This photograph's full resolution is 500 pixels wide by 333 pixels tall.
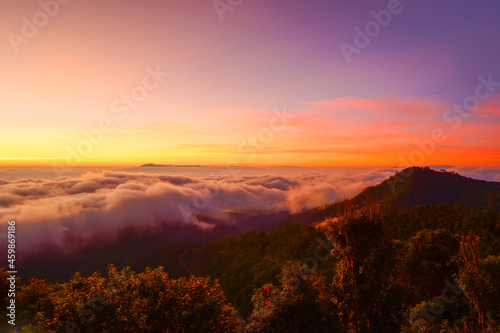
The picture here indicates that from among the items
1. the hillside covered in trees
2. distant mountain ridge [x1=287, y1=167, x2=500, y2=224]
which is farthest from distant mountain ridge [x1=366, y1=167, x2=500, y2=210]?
the hillside covered in trees

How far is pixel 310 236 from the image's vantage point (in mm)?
80438

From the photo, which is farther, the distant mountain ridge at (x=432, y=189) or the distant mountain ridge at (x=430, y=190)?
the distant mountain ridge at (x=432, y=189)

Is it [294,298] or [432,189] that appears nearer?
[294,298]

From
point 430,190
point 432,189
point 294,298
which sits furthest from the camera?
point 432,189

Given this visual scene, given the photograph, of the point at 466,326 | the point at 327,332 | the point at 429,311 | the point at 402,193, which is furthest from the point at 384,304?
the point at 402,193

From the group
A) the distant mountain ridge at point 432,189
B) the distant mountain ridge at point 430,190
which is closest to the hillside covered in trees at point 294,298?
the distant mountain ridge at point 430,190

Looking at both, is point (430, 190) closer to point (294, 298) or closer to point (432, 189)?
point (432, 189)

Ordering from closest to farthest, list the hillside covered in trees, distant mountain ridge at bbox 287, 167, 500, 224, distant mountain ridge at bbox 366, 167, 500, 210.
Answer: the hillside covered in trees → distant mountain ridge at bbox 287, 167, 500, 224 → distant mountain ridge at bbox 366, 167, 500, 210

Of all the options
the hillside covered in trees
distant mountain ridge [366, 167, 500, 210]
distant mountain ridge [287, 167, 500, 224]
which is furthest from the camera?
distant mountain ridge [366, 167, 500, 210]

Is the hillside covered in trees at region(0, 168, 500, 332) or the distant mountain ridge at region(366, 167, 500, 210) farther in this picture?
the distant mountain ridge at region(366, 167, 500, 210)

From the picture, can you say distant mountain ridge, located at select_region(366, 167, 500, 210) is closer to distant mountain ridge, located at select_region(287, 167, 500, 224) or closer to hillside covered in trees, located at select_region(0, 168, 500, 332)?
distant mountain ridge, located at select_region(287, 167, 500, 224)

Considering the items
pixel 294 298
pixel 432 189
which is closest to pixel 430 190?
pixel 432 189

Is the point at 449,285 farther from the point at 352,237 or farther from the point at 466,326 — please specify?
the point at 352,237

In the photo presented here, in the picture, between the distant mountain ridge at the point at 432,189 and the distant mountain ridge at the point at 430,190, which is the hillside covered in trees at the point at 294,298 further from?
the distant mountain ridge at the point at 432,189
